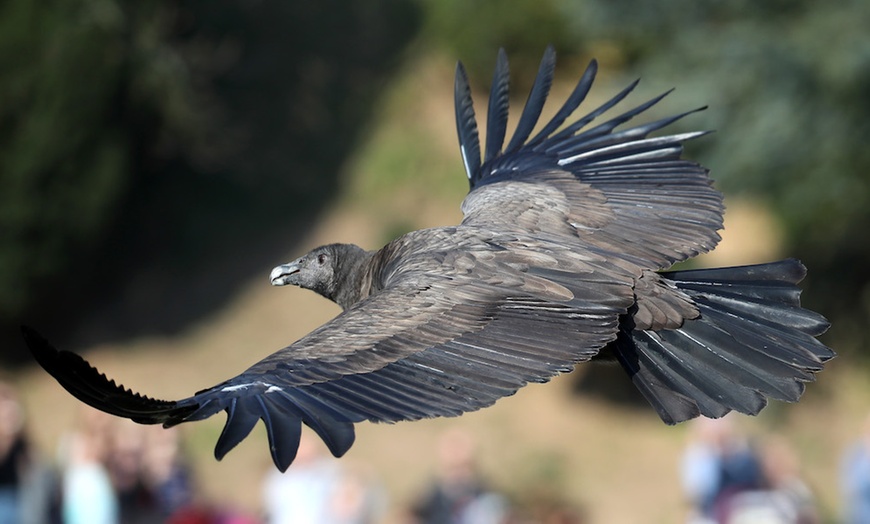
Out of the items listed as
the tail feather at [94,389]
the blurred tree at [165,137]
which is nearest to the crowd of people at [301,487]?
the tail feather at [94,389]

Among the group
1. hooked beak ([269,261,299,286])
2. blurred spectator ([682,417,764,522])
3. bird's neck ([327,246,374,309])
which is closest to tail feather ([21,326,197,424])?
bird's neck ([327,246,374,309])

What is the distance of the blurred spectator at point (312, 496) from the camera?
6.83 m

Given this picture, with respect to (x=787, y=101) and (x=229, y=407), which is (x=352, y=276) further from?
(x=787, y=101)

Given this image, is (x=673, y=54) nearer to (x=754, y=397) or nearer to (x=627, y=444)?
(x=627, y=444)

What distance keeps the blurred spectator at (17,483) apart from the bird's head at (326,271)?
5.46 feet

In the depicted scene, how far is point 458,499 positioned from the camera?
7355 mm

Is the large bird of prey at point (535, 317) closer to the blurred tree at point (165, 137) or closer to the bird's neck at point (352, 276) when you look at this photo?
the bird's neck at point (352, 276)

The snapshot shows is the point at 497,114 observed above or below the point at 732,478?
above

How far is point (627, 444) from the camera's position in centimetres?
1224

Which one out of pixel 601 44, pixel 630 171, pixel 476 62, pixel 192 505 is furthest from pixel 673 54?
pixel 192 505

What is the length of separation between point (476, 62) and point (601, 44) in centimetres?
145

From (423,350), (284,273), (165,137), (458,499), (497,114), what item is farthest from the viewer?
(165,137)

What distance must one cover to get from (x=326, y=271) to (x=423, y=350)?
4.62ft

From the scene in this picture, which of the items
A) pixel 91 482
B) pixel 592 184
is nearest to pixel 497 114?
pixel 592 184
